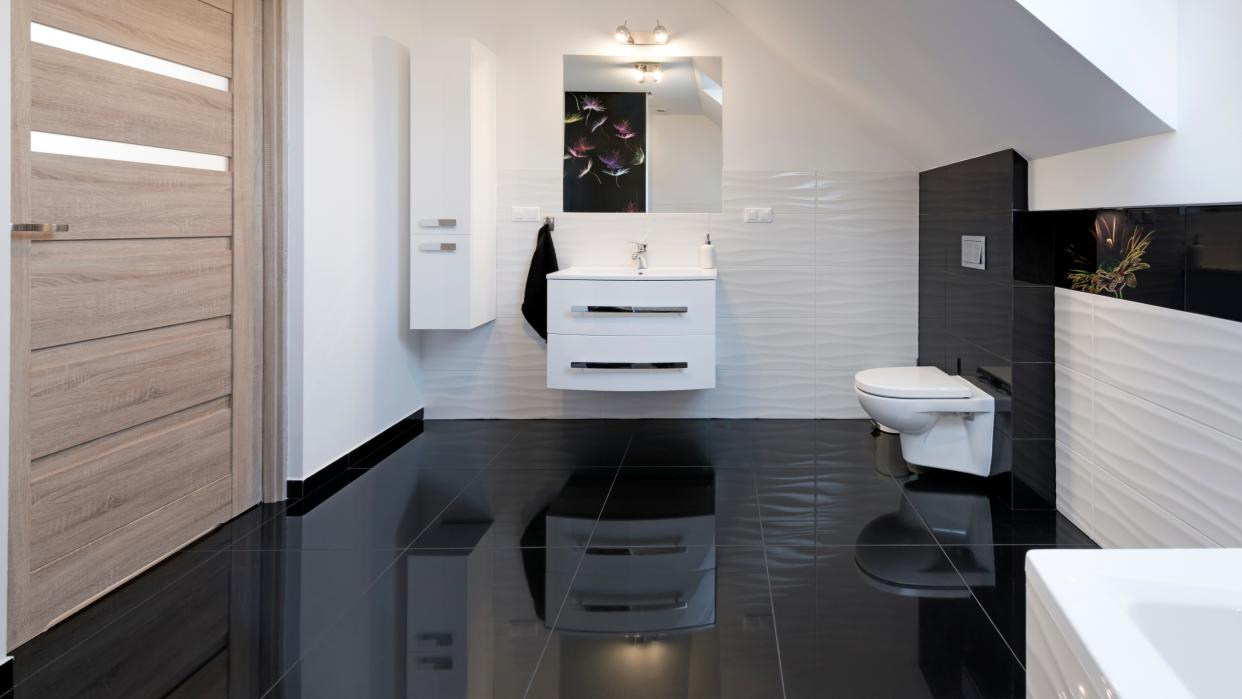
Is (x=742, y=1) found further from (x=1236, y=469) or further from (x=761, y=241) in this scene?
(x=1236, y=469)

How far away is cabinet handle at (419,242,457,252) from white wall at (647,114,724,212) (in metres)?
1.08

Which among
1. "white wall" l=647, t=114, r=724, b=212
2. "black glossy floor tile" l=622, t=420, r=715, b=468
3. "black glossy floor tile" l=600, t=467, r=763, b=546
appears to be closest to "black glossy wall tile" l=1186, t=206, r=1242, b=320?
"black glossy floor tile" l=600, t=467, r=763, b=546

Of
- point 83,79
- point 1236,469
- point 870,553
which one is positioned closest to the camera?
point 1236,469

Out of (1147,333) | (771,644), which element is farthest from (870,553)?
(1147,333)

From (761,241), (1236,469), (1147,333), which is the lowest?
(1236,469)

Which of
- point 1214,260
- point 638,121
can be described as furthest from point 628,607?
point 638,121

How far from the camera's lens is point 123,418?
8.91 feet

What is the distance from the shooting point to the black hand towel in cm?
491

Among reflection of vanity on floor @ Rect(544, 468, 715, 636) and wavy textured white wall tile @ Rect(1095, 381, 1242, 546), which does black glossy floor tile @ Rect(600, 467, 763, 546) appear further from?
wavy textured white wall tile @ Rect(1095, 381, 1242, 546)

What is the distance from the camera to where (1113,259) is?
2932 mm

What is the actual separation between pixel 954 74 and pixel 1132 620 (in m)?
2.72

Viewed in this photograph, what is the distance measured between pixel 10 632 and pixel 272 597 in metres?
0.61

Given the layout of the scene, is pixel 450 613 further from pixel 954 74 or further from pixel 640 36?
pixel 640 36

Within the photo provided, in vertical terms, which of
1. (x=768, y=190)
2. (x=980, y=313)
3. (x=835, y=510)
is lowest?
(x=835, y=510)
